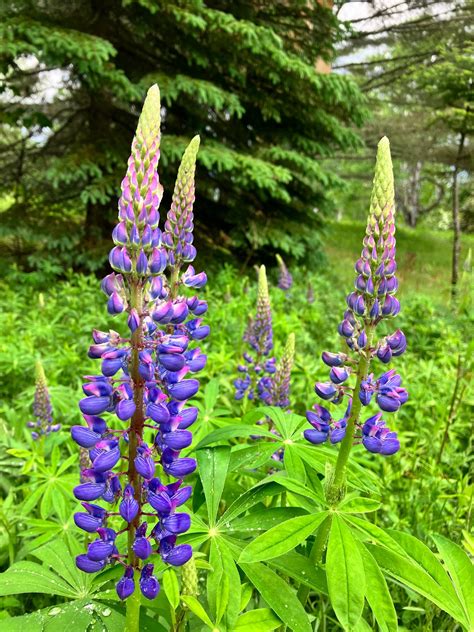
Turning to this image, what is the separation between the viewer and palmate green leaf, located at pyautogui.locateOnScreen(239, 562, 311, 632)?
121 cm

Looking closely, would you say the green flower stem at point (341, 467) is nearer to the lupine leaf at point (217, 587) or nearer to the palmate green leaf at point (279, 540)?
the palmate green leaf at point (279, 540)

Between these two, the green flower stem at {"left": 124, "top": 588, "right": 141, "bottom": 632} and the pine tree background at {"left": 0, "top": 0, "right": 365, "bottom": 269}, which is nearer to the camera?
the green flower stem at {"left": 124, "top": 588, "right": 141, "bottom": 632}

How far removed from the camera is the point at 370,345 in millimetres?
1403

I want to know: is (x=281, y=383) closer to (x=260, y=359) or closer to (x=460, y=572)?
(x=260, y=359)

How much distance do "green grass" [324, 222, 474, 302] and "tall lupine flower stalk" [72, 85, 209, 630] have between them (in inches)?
355

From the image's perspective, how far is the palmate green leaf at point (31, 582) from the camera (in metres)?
1.32

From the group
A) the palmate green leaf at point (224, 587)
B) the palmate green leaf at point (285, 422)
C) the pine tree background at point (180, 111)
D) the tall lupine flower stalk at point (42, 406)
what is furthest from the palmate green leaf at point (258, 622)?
the pine tree background at point (180, 111)

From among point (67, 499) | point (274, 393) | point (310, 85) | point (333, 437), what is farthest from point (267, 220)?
point (333, 437)

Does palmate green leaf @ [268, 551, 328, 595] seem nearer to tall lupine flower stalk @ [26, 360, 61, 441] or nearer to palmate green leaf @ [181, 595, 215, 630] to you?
palmate green leaf @ [181, 595, 215, 630]

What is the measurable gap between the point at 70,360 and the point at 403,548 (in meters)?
3.46

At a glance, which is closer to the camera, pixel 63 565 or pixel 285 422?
pixel 63 565

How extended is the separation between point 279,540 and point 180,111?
832cm

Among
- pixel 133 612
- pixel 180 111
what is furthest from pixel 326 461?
pixel 180 111

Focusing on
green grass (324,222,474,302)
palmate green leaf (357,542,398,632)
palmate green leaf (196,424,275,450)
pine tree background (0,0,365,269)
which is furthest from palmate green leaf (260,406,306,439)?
green grass (324,222,474,302)
